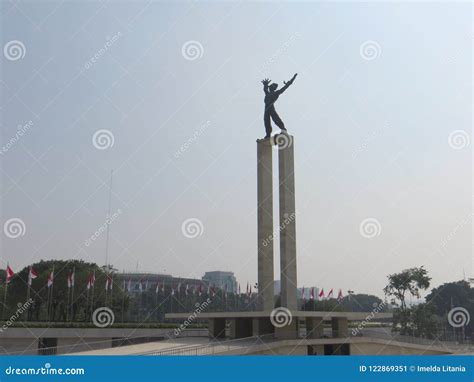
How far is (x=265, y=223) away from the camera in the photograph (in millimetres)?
27172

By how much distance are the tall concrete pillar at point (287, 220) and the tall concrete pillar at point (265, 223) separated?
716 mm

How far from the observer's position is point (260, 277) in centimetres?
2609

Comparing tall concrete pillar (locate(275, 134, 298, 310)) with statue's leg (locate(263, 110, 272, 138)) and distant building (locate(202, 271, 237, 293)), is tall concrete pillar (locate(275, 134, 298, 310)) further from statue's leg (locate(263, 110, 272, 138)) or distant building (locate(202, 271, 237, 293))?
distant building (locate(202, 271, 237, 293))

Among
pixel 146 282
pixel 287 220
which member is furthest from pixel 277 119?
pixel 146 282

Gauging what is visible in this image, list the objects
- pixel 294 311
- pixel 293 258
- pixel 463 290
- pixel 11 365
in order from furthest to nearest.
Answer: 1. pixel 463 290
2. pixel 293 258
3. pixel 294 311
4. pixel 11 365

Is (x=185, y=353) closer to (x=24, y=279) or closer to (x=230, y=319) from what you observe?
(x=230, y=319)

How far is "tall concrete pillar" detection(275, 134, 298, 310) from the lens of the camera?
25484mm

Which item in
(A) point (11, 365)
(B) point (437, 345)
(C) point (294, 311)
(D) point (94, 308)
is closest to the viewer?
(A) point (11, 365)

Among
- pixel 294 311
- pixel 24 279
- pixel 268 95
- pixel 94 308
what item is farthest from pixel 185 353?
pixel 24 279

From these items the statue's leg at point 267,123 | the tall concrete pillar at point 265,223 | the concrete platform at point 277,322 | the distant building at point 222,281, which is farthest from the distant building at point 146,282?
the statue's leg at point 267,123

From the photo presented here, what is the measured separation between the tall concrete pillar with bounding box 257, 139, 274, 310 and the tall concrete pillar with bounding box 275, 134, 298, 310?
0.72m

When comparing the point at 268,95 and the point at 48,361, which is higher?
the point at 268,95

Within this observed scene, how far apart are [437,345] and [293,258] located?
432 inches

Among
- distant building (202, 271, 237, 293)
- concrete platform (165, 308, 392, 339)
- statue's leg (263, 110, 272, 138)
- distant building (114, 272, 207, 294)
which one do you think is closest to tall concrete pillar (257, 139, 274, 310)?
statue's leg (263, 110, 272, 138)
